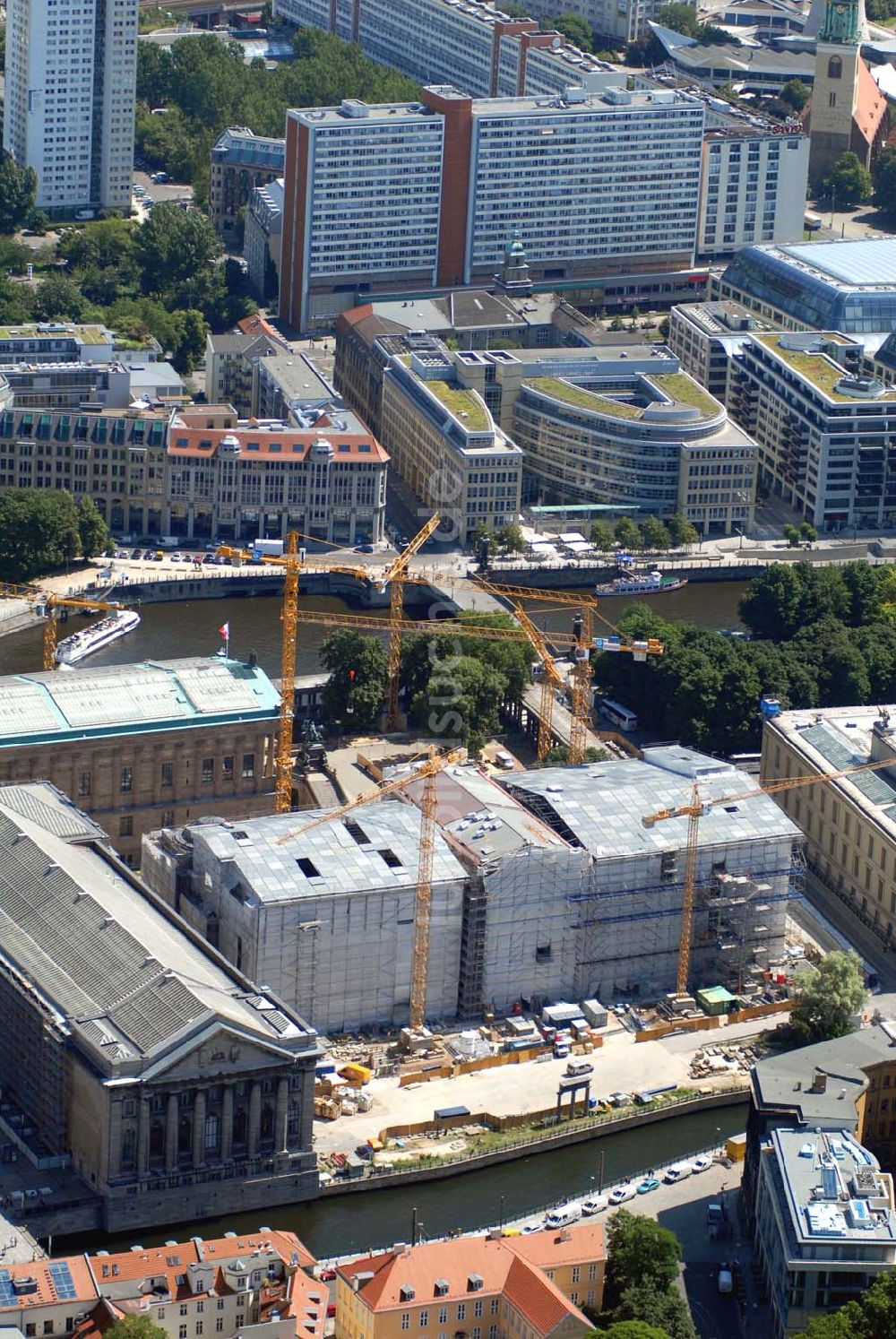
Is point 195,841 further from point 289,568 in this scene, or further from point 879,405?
point 879,405

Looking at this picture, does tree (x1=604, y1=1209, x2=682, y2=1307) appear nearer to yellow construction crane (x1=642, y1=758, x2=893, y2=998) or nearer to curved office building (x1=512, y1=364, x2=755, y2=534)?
yellow construction crane (x1=642, y1=758, x2=893, y2=998)

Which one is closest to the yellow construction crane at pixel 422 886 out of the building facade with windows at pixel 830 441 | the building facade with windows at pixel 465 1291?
the building facade with windows at pixel 465 1291

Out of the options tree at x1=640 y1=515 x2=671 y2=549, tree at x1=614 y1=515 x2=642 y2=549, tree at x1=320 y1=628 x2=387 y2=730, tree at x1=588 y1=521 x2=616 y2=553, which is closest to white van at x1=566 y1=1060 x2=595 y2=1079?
tree at x1=320 y1=628 x2=387 y2=730

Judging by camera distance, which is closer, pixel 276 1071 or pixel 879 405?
pixel 276 1071

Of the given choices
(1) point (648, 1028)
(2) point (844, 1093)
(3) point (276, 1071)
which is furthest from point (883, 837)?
(3) point (276, 1071)

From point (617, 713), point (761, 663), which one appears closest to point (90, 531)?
point (617, 713)

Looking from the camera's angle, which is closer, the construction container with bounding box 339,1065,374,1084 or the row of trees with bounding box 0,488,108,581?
the construction container with bounding box 339,1065,374,1084

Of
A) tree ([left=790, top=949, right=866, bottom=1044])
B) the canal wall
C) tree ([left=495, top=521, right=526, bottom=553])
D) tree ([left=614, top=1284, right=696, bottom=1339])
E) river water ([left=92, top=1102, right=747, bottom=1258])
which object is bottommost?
river water ([left=92, top=1102, right=747, bottom=1258])
